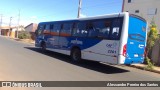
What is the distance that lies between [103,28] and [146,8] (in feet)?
84.3

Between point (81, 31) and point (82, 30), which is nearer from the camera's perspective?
point (82, 30)

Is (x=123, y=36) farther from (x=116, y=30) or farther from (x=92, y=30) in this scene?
(x=92, y=30)

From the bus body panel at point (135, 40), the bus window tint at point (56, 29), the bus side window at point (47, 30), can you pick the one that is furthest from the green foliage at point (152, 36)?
the bus side window at point (47, 30)

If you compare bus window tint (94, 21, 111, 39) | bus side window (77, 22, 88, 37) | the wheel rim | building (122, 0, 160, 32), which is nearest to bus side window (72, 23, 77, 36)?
bus side window (77, 22, 88, 37)

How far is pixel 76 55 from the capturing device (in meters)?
15.7

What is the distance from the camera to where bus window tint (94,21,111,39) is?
13047 mm

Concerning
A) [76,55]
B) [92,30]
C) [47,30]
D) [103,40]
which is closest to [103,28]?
[103,40]

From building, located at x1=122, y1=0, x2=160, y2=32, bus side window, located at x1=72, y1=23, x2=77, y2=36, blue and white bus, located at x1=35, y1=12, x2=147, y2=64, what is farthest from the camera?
building, located at x1=122, y1=0, x2=160, y2=32

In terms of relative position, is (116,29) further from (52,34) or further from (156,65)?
(52,34)

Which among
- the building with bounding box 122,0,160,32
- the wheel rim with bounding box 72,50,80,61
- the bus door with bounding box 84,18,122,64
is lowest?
the wheel rim with bounding box 72,50,80,61

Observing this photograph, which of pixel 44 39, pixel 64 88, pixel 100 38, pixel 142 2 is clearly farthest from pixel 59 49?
pixel 142 2

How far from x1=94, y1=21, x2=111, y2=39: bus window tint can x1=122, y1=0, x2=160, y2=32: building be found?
69.4 feet

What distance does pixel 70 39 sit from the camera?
54.1ft

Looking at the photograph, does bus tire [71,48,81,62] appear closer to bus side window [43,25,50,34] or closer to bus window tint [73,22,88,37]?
bus window tint [73,22,88,37]
